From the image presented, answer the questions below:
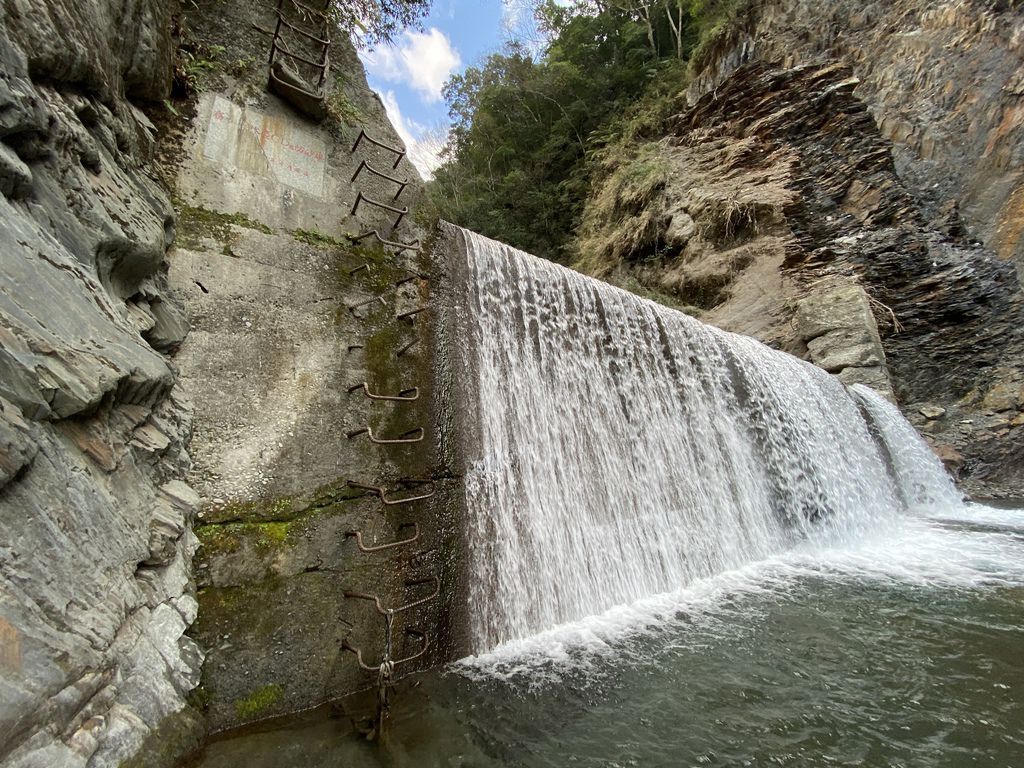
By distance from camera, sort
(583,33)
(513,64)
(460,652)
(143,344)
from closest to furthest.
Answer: (143,344) < (460,652) < (583,33) < (513,64)

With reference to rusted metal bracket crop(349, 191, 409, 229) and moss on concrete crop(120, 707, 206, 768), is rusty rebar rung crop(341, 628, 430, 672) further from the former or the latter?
rusted metal bracket crop(349, 191, 409, 229)

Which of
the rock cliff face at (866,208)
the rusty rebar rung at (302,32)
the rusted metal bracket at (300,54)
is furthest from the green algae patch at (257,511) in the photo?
the rock cliff face at (866,208)

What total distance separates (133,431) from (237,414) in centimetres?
63

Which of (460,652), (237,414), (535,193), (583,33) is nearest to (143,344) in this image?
(237,414)

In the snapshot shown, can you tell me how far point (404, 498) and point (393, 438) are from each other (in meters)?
0.41

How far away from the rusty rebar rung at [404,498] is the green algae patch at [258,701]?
1084 millimetres

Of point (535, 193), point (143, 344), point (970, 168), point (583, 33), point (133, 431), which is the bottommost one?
point (133, 431)

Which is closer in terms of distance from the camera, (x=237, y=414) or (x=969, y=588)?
(x=237, y=414)

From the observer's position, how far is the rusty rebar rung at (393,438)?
3.14 metres

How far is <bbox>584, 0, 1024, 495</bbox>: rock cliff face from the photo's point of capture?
31.8 feet

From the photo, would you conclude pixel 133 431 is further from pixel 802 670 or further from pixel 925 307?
pixel 925 307

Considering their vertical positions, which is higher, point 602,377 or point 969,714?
point 602,377

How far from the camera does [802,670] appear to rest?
2.93 m

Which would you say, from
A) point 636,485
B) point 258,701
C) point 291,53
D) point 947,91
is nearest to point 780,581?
point 636,485
